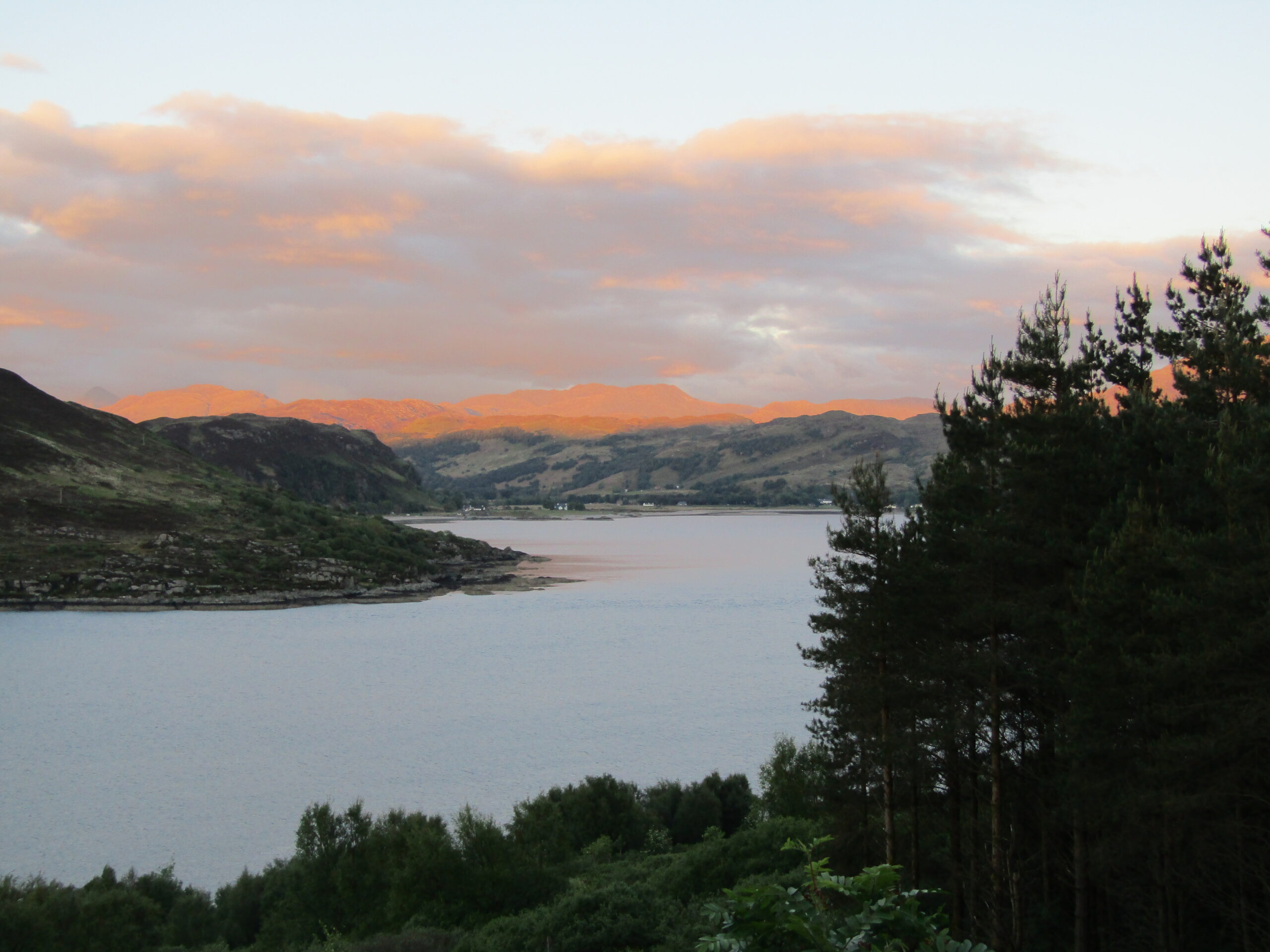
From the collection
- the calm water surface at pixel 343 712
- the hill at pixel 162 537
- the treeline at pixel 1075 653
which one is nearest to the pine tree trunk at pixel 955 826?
the treeline at pixel 1075 653

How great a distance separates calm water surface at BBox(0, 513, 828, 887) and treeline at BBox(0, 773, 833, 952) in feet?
20.7

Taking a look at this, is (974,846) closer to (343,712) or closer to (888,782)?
(888,782)

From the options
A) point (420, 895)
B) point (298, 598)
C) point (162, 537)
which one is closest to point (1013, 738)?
point (420, 895)

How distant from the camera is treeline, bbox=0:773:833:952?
70.5ft

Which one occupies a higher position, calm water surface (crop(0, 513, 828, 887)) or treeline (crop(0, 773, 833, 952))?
treeline (crop(0, 773, 833, 952))

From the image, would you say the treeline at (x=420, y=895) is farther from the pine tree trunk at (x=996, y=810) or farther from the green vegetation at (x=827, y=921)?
the green vegetation at (x=827, y=921)

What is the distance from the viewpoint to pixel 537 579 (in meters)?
125

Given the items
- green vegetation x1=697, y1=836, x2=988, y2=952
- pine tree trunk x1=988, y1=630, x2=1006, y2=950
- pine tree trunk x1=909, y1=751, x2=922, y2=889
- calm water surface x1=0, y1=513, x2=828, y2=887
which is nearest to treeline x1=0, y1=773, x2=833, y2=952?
pine tree trunk x1=909, y1=751, x2=922, y2=889

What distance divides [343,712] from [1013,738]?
43415mm

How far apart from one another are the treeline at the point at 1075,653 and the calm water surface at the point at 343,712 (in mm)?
18941

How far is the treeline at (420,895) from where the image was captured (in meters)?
21.5

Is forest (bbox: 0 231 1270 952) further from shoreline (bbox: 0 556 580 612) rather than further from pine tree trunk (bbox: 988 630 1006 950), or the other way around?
shoreline (bbox: 0 556 580 612)

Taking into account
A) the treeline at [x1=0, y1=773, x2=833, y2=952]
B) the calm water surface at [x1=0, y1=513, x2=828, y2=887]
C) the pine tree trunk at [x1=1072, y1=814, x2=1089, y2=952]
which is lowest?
the calm water surface at [x1=0, y1=513, x2=828, y2=887]

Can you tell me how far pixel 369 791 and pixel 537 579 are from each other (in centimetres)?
8279
